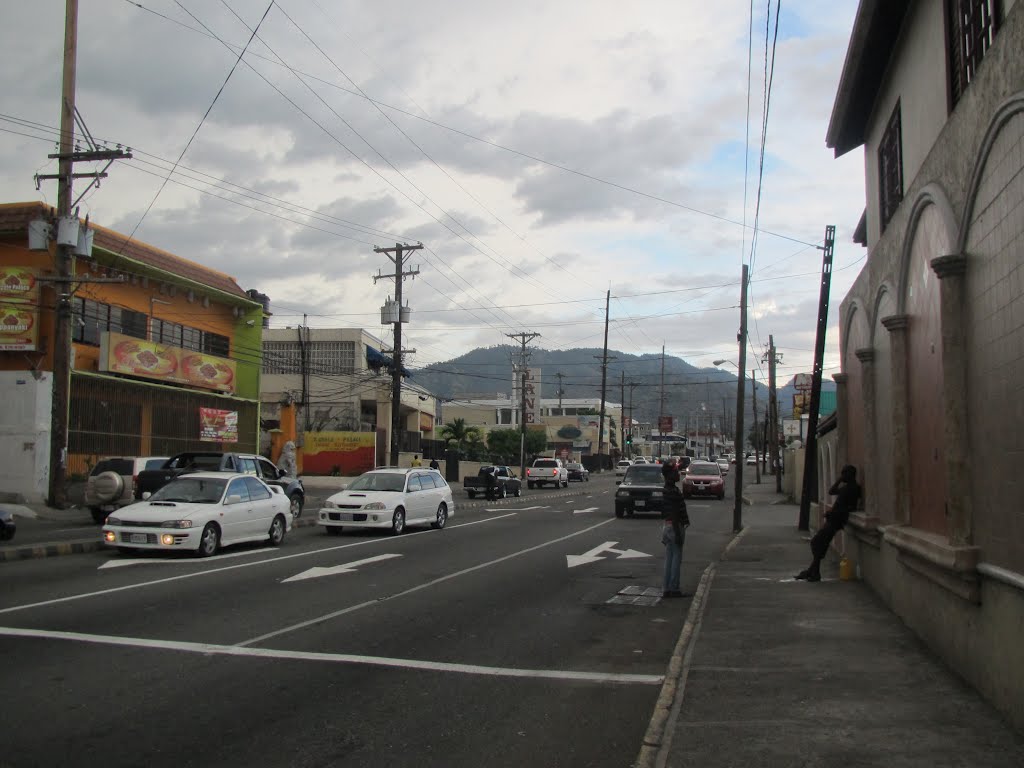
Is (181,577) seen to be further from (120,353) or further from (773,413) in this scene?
(773,413)

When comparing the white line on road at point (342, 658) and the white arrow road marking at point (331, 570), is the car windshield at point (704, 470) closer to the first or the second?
the white arrow road marking at point (331, 570)

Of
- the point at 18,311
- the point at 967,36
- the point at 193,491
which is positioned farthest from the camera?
the point at 18,311

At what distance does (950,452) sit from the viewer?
7254 mm

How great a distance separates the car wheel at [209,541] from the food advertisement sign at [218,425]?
20248 millimetres

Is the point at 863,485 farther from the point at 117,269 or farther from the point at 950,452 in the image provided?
the point at 117,269

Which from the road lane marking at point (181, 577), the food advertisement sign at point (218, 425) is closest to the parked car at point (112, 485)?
the road lane marking at point (181, 577)

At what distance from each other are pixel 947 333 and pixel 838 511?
20.9ft

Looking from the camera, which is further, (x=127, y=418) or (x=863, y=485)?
(x=127, y=418)

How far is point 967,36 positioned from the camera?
848 centimetres

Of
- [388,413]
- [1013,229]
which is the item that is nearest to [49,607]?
[1013,229]

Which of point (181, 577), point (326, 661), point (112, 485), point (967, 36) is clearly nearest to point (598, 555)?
point (181, 577)

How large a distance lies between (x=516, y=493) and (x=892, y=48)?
1244 inches

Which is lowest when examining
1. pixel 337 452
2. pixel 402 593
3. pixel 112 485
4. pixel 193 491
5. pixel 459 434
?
pixel 402 593

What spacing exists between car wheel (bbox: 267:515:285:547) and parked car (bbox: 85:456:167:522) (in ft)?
17.2
